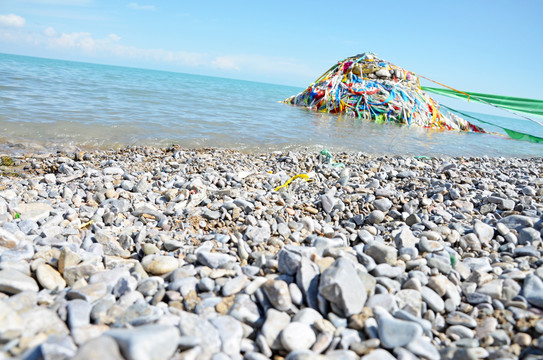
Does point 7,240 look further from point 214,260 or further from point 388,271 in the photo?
point 388,271

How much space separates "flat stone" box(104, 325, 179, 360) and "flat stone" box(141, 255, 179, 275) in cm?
78

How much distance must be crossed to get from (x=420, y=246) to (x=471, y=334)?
86cm

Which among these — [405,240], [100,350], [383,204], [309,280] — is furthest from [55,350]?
[383,204]

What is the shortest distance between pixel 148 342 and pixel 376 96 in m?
17.2

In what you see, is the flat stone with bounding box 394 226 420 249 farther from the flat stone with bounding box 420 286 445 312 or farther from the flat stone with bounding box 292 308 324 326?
the flat stone with bounding box 292 308 324 326

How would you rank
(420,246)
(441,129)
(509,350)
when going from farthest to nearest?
(441,129) → (420,246) → (509,350)

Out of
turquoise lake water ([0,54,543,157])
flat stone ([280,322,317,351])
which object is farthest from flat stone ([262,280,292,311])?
turquoise lake water ([0,54,543,157])

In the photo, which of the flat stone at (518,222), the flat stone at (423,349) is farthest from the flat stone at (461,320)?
the flat stone at (518,222)

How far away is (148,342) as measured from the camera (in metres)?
1.22

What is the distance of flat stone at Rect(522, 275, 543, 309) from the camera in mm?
1753

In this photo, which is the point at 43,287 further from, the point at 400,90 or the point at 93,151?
the point at 400,90

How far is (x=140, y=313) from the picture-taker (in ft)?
5.23

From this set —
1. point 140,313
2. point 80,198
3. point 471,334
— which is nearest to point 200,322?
point 140,313

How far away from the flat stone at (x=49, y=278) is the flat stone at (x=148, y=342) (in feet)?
3.09
